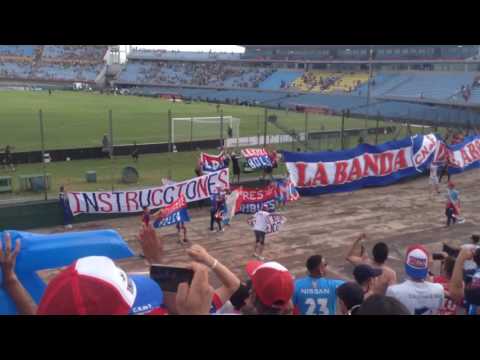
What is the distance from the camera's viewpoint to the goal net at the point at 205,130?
3256 cm

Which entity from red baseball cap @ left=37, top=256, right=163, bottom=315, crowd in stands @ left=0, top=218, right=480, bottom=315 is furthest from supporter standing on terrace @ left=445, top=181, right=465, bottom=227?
red baseball cap @ left=37, top=256, right=163, bottom=315

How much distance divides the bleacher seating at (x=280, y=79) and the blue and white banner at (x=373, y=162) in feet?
180

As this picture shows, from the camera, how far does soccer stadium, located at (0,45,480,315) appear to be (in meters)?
3.15

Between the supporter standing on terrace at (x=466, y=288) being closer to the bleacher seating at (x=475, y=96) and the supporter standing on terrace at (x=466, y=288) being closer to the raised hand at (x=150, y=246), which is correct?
→ the raised hand at (x=150, y=246)

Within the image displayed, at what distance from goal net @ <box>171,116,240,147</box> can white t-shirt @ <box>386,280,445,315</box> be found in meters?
26.1

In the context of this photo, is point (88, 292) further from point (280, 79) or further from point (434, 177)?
point (280, 79)

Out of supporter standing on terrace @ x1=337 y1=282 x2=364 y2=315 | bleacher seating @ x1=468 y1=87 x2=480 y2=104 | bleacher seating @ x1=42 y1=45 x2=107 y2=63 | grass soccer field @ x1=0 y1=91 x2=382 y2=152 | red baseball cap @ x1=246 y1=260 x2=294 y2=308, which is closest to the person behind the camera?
red baseball cap @ x1=246 y1=260 x2=294 y2=308

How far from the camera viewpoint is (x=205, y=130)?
3859 cm

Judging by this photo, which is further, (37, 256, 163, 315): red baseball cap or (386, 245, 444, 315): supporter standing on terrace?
(386, 245, 444, 315): supporter standing on terrace

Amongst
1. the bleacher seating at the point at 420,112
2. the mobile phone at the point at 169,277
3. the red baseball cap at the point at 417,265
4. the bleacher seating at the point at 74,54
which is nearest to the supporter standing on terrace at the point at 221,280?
the mobile phone at the point at 169,277

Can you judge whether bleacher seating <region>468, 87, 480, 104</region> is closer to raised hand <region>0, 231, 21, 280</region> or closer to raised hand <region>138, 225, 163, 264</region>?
raised hand <region>138, 225, 163, 264</region>

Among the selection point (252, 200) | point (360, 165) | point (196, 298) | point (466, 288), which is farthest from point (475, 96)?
point (196, 298)

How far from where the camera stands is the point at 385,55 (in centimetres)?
6900

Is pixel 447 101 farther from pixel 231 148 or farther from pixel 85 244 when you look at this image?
pixel 85 244
